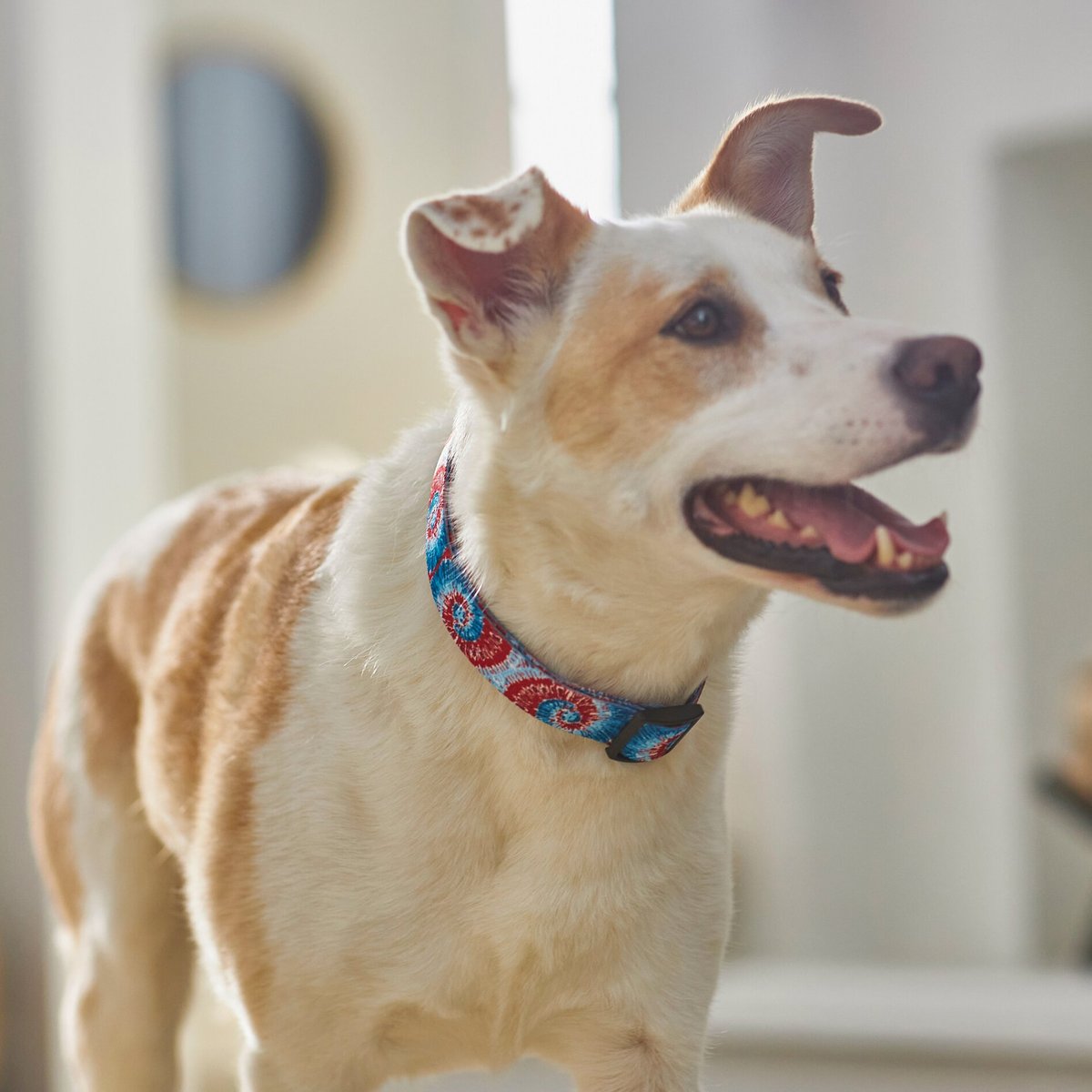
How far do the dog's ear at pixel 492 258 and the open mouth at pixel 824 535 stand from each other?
19cm

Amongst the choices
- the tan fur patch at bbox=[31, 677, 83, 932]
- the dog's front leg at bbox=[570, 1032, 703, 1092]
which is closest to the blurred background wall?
the tan fur patch at bbox=[31, 677, 83, 932]

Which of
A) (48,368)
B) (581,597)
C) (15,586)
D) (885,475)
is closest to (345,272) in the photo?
(48,368)

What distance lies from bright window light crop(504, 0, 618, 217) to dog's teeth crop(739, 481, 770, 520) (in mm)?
2317

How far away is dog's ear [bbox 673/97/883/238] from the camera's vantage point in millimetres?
1108

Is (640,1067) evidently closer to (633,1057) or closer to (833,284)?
(633,1057)

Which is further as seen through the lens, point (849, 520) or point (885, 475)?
point (885, 475)

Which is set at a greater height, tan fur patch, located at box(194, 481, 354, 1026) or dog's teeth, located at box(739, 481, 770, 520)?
dog's teeth, located at box(739, 481, 770, 520)

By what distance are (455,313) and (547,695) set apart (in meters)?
0.28

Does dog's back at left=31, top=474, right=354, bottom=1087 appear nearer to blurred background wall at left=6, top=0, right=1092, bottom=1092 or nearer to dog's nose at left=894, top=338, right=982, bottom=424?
dog's nose at left=894, top=338, right=982, bottom=424

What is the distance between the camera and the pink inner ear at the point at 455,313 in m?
1.00

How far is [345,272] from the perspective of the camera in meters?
4.12

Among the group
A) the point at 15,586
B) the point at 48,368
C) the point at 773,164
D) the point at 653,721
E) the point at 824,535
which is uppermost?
the point at 773,164

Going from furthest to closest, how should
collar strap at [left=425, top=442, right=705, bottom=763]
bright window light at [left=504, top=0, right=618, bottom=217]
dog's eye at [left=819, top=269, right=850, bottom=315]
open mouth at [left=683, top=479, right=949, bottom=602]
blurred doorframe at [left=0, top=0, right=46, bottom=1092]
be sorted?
bright window light at [left=504, top=0, right=618, bottom=217] → blurred doorframe at [left=0, top=0, right=46, bottom=1092] → dog's eye at [left=819, top=269, right=850, bottom=315] → collar strap at [left=425, top=442, right=705, bottom=763] → open mouth at [left=683, top=479, right=949, bottom=602]

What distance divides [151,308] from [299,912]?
2.48 metres
